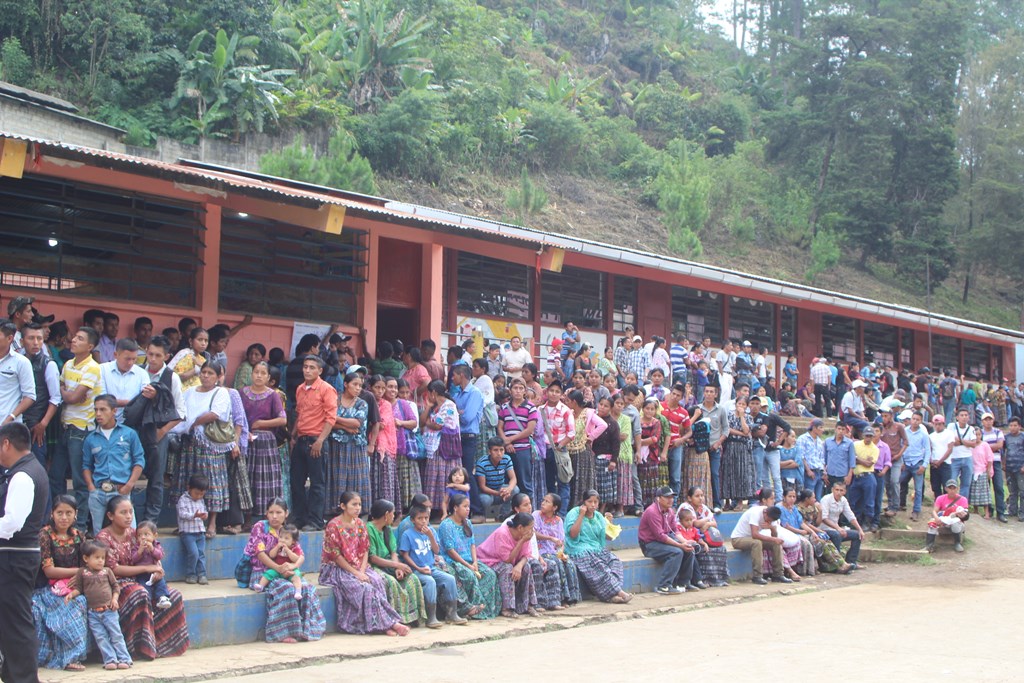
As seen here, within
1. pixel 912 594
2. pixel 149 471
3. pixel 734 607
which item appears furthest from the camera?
pixel 912 594

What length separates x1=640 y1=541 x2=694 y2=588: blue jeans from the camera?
1165 cm

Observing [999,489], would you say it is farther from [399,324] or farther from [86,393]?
[86,393]

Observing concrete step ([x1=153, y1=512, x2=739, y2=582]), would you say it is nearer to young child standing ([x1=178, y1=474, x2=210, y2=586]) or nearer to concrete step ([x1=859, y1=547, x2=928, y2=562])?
Result: young child standing ([x1=178, y1=474, x2=210, y2=586])

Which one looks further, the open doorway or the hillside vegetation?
the hillside vegetation

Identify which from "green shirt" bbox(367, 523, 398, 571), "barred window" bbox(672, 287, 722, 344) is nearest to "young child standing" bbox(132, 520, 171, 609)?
"green shirt" bbox(367, 523, 398, 571)

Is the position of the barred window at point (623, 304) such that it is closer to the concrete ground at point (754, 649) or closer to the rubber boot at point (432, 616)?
the concrete ground at point (754, 649)

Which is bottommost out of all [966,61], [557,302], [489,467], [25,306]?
[489,467]

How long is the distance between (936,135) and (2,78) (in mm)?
32822

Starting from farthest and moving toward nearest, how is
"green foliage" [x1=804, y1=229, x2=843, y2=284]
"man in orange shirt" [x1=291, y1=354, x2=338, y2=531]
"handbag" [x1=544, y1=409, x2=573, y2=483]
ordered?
"green foliage" [x1=804, y1=229, x2=843, y2=284], "handbag" [x1=544, y1=409, x2=573, y2=483], "man in orange shirt" [x1=291, y1=354, x2=338, y2=531]

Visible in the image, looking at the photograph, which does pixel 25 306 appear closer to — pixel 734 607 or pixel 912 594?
pixel 734 607

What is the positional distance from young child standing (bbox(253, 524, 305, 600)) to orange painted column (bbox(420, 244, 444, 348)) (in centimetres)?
614

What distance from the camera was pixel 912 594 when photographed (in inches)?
478

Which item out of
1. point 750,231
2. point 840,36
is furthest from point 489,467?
point 840,36

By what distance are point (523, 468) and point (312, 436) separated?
289cm
